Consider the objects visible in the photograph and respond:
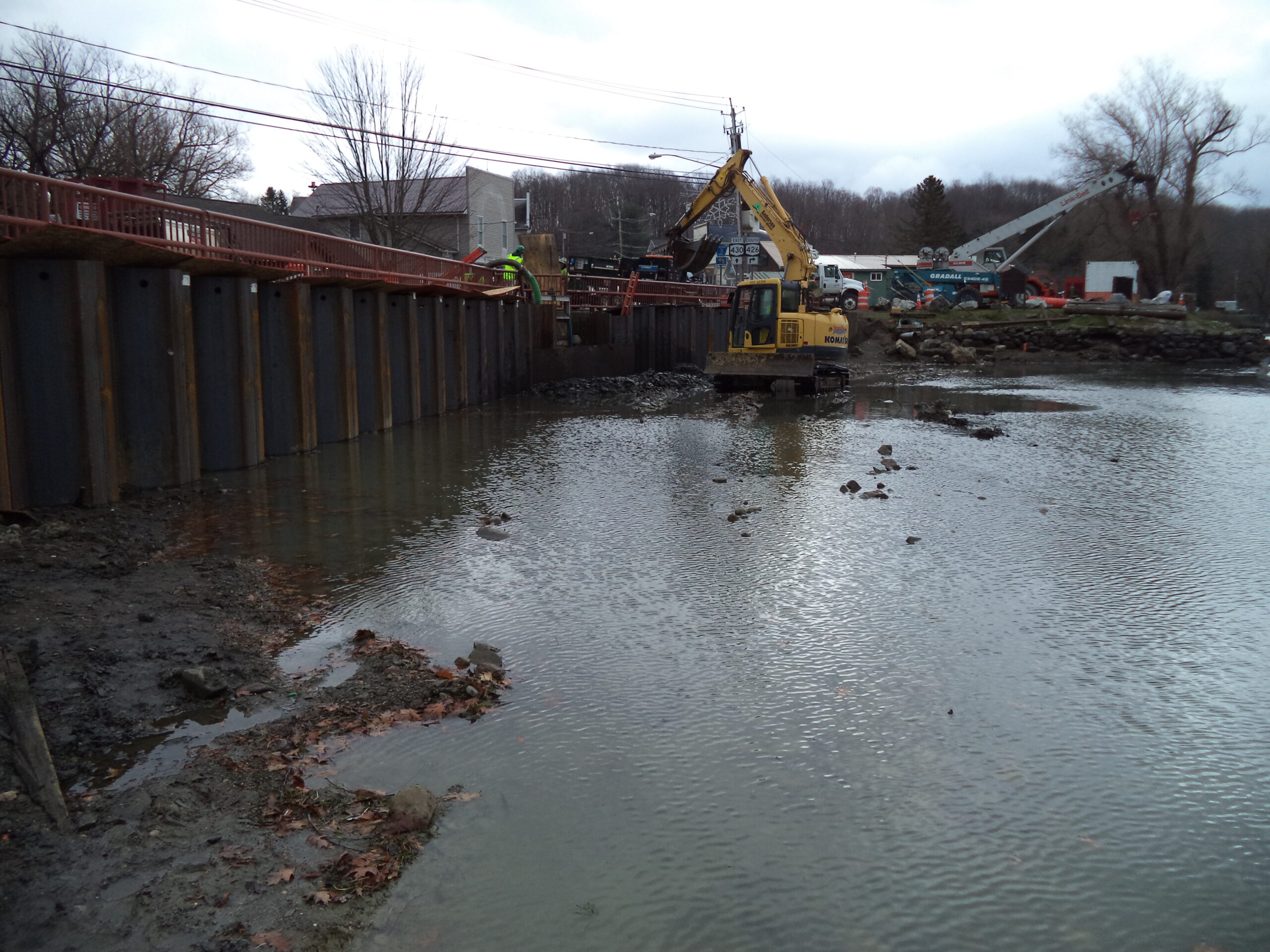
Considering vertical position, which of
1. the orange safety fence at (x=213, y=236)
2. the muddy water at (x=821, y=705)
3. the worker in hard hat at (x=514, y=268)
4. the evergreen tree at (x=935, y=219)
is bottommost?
the muddy water at (x=821, y=705)

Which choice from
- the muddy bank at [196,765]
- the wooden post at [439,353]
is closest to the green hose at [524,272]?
the wooden post at [439,353]

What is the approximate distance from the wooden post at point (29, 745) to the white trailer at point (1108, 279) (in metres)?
59.5

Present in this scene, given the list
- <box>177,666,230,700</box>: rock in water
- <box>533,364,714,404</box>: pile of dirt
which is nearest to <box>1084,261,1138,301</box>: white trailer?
<box>533,364,714,404</box>: pile of dirt

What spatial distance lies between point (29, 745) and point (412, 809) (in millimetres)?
1744

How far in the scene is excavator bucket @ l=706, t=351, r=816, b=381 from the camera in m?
23.4

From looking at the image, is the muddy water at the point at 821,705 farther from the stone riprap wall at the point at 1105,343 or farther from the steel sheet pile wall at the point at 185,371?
the stone riprap wall at the point at 1105,343

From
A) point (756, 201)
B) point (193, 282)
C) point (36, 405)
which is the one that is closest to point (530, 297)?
point (756, 201)

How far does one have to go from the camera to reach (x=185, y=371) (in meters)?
10.8

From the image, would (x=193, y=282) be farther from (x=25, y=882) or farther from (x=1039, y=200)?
(x=1039, y=200)

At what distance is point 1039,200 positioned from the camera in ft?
423

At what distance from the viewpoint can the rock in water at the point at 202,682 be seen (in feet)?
17.1

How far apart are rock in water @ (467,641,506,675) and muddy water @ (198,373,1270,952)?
17cm

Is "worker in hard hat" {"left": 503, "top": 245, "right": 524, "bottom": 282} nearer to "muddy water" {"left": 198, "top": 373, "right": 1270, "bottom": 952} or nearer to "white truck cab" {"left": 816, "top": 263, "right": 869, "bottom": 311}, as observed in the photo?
"muddy water" {"left": 198, "top": 373, "right": 1270, "bottom": 952}

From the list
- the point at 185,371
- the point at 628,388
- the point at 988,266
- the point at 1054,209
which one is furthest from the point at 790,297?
the point at 988,266
